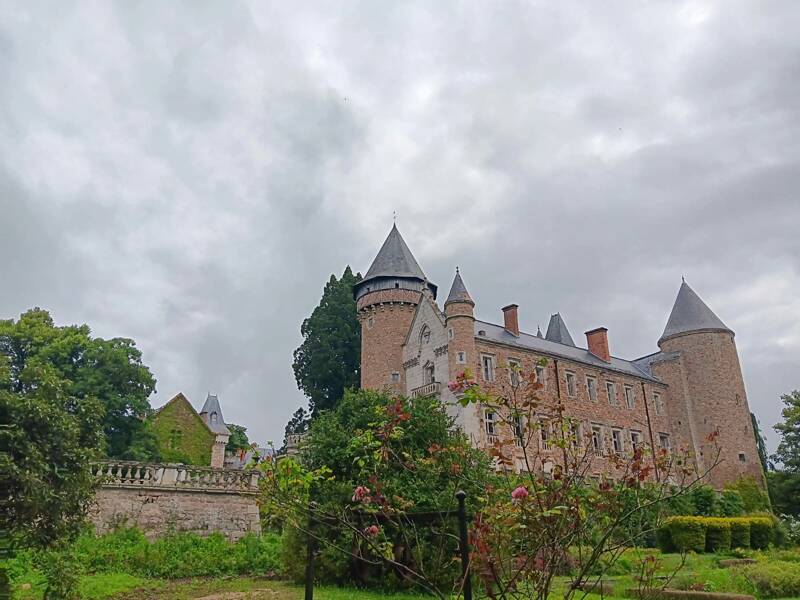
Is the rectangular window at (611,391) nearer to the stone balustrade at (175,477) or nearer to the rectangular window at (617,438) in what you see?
the rectangular window at (617,438)

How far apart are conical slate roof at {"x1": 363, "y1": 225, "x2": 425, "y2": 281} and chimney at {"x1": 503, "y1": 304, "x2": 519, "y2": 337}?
17.8ft

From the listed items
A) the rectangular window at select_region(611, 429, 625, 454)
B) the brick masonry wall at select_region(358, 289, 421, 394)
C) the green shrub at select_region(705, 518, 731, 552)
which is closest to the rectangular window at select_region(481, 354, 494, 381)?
the brick masonry wall at select_region(358, 289, 421, 394)

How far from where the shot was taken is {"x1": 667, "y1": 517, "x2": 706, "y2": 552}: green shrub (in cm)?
1941

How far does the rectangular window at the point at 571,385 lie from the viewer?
3838 centimetres

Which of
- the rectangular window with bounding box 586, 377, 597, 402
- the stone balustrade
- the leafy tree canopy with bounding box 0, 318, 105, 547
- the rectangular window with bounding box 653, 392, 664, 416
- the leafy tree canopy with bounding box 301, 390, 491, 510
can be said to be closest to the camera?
the leafy tree canopy with bounding box 0, 318, 105, 547

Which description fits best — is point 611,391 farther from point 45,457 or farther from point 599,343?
point 45,457

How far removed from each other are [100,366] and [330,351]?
14110mm

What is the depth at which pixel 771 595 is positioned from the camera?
11.0 metres

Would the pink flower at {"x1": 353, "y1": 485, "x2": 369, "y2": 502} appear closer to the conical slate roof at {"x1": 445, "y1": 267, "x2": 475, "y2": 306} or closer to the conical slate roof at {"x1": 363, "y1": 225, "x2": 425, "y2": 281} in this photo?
the conical slate roof at {"x1": 445, "y1": 267, "x2": 475, "y2": 306}

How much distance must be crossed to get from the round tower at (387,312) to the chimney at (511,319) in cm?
475

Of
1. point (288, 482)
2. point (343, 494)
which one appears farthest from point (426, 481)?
point (288, 482)

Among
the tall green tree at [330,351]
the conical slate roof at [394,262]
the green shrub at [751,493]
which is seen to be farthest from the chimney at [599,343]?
the tall green tree at [330,351]

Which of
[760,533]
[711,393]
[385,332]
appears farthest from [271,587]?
[711,393]

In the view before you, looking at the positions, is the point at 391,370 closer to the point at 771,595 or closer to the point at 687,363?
the point at 687,363
